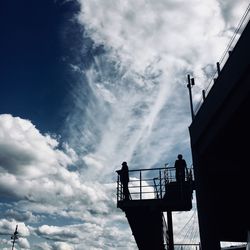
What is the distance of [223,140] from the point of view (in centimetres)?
962

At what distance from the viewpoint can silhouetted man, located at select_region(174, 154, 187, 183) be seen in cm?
1230

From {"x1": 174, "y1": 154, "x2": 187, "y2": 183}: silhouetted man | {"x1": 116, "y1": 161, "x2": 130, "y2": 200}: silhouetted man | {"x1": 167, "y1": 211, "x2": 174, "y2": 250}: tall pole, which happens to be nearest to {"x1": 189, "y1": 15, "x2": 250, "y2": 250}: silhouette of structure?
{"x1": 174, "y1": 154, "x2": 187, "y2": 183}: silhouetted man

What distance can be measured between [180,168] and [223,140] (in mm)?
3293

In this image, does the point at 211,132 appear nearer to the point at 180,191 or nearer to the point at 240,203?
the point at 180,191

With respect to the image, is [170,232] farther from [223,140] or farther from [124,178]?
[223,140]

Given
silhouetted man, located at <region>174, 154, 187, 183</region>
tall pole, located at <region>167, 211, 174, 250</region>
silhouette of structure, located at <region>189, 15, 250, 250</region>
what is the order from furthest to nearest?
tall pole, located at <region>167, 211, 174, 250</region> → silhouetted man, located at <region>174, 154, 187, 183</region> → silhouette of structure, located at <region>189, 15, 250, 250</region>

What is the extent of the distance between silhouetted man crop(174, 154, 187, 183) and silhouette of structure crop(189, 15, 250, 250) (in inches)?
48.4

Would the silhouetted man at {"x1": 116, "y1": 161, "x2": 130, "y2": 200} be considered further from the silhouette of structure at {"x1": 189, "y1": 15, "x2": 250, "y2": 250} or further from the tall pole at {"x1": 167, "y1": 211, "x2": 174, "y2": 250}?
the silhouette of structure at {"x1": 189, "y1": 15, "x2": 250, "y2": 250}

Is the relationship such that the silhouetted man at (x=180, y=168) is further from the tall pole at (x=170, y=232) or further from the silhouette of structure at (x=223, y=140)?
the tall pole at (x=170, y=232)

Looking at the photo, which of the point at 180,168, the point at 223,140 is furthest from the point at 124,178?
the point at 223,140

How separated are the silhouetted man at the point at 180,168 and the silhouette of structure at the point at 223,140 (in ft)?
Answer: 4.04

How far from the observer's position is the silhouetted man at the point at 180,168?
12.3 metres

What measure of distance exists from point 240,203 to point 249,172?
14.6 feet

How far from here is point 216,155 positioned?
35.2ft
